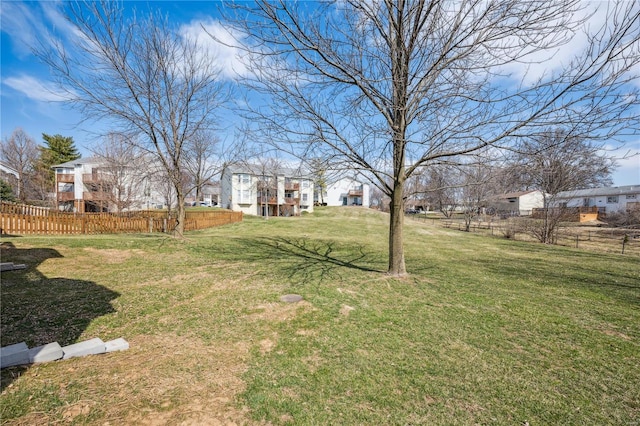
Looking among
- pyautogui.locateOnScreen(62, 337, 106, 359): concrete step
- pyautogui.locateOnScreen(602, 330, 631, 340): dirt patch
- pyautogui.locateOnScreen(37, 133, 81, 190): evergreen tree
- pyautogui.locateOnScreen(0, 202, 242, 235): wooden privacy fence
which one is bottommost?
pyautogui.locateOnScreen(602, 330, 631, 340): dirt patch

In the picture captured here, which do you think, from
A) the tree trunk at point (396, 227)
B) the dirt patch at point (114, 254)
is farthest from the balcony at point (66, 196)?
the tree trunk at point (396, 227)

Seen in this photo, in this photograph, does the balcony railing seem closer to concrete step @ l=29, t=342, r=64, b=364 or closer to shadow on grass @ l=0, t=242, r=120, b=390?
shadow on grass @ l=0, t=242, r=120, b=390

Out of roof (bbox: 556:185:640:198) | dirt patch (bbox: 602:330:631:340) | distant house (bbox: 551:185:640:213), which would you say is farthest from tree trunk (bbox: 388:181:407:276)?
roof (bbox: 556:185:640:198)

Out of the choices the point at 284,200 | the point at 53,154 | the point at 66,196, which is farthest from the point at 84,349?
the point at 53,154

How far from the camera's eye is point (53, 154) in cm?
3978

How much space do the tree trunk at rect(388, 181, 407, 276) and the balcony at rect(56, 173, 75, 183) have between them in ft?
150

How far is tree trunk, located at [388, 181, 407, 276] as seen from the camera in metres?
6.72

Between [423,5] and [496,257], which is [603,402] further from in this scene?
[496,257]

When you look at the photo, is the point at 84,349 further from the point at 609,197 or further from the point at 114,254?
the point at 609,197

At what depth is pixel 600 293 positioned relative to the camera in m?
6.70

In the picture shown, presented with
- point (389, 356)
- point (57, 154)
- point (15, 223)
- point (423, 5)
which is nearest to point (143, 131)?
point (15, 223)

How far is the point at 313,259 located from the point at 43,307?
704 centimetres

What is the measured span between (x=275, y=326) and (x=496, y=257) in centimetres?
1135

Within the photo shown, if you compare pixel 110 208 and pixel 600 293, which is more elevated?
pixel 110 208
